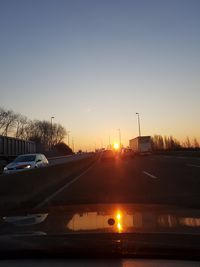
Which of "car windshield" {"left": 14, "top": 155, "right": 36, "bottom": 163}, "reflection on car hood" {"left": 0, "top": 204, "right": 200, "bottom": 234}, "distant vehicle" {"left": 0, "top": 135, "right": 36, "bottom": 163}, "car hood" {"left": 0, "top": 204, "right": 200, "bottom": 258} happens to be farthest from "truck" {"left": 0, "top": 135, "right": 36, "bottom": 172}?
"car hood" {"left": 0, "top": 204, "right": 200, "bottom": 258}

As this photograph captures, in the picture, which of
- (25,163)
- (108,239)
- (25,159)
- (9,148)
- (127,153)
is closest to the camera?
(108,239)

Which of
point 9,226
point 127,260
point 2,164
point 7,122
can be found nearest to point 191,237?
point 127,260

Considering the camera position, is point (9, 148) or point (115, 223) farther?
point (9, 148)

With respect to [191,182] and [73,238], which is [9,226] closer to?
[73,238]

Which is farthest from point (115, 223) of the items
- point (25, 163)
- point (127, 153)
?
point (127, 153)

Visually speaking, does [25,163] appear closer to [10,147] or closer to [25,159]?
[25,159]

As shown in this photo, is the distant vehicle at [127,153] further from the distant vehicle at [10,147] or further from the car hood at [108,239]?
the car hood at [108,239]

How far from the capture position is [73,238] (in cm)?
473

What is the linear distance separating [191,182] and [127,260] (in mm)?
16632

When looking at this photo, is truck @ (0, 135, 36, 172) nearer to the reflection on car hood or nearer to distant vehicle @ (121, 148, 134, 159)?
distant vehicle @ (121, 148, 134, 159)

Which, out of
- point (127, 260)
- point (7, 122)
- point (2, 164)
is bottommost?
point (127, 260)

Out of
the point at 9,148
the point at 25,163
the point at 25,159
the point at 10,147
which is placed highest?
the point at 10,147

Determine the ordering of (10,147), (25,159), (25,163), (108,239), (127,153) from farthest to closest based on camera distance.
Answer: (127,153) < (10,147) < (25,159) < (25,163) < (108,239)

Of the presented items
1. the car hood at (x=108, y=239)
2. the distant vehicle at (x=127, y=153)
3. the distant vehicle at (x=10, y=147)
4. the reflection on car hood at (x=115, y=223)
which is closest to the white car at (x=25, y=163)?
the distant vehicle at (x=10, y=147)
